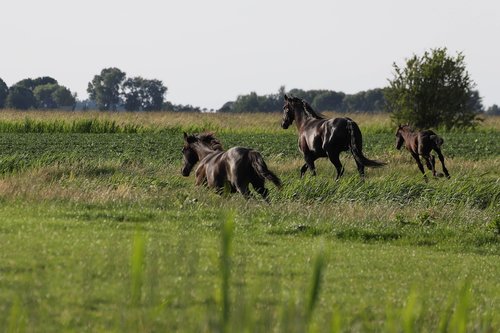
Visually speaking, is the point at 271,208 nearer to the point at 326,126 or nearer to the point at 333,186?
the point at 333,186

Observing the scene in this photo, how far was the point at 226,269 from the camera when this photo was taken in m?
3.07

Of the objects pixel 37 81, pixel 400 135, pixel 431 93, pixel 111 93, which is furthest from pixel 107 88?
pixel 400 135

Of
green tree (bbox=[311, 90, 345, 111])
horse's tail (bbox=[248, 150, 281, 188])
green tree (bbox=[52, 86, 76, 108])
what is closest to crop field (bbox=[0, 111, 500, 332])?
horse's tail (bbox=[248, 150, 281, 188])

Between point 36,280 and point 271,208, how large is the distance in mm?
8028

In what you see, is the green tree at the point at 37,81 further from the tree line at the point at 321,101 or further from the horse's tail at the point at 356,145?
the horse's tail at the point at 356,145

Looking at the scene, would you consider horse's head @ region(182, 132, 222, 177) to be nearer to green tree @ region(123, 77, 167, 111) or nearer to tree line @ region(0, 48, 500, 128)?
tree line @ region(0, 48, 500, 128)

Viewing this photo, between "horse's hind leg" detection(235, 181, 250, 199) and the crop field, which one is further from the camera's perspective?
"horse's hind leg" detection(235, 181, 250, 199)

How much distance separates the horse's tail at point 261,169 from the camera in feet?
52.3

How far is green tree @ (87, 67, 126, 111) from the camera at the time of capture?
552ft

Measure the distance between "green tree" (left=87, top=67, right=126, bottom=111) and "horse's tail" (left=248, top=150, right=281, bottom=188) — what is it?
153544 millimetres

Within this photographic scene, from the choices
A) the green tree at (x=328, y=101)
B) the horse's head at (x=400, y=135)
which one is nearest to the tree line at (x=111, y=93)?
the green tree at (x=328, y=101)

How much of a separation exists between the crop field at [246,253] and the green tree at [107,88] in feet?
470

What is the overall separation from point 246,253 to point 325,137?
12.5 meters

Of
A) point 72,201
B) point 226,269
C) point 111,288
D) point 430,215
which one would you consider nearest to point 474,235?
point 430,215
